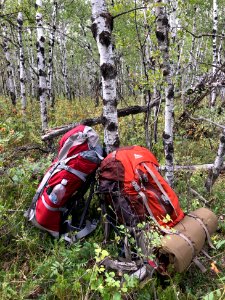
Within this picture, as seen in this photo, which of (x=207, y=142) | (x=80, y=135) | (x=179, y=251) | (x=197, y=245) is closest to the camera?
(x=179, y=251)

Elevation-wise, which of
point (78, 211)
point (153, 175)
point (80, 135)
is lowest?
point (78, 211)

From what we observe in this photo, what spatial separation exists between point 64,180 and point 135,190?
0.86 metres

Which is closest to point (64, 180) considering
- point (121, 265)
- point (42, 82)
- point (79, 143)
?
point (79, 143)

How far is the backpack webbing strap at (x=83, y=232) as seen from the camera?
3457 millimetres

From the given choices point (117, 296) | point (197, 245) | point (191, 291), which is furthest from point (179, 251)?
point (117, 296)

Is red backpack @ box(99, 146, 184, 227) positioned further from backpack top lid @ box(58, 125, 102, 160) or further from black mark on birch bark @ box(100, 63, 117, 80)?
black mark on birch bark @ box(100, 63, 117, 80)

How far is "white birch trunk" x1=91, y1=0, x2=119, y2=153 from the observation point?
3576 mm

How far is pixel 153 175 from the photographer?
3293 millimetres

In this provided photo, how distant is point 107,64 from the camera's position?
3.73m

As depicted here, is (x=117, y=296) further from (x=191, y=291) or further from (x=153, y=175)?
(x=153, y=175)

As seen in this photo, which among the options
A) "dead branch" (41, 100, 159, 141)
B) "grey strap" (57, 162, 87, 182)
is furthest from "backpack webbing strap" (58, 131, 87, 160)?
"dead branch" (41, 100, 159, 141)

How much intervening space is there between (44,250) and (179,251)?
65.9 inches

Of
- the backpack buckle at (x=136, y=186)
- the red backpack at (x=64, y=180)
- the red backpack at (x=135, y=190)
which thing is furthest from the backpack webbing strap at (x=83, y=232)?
the backpack buckle at (x=136, y=186)

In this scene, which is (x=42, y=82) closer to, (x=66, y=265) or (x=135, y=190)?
(x=135, y=190)
